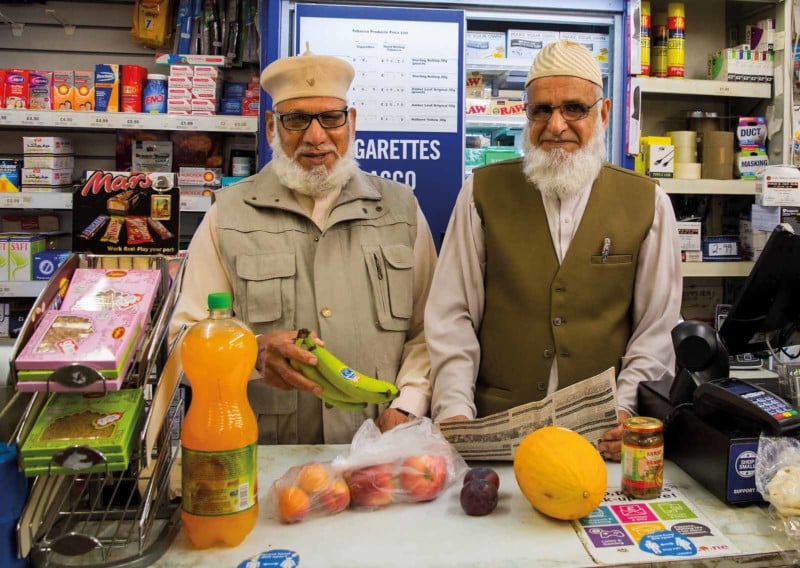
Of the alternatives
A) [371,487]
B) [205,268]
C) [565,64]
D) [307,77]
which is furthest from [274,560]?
[565,64]

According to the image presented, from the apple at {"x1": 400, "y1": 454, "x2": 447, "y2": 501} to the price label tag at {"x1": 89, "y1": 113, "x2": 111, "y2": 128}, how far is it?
9.07 feet

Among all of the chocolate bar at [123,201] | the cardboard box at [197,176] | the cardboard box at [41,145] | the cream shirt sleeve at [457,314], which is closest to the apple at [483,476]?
the cream shirt sleeve at [457,314]

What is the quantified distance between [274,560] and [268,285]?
106cm

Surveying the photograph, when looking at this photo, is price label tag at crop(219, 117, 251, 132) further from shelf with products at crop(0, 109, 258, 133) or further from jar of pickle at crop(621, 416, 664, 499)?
jar of pickle at crop(621, 416, 664, 499)

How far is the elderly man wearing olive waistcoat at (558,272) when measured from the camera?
197 cm

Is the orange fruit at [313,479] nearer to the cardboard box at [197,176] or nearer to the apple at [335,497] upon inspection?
the apple at [335,497]

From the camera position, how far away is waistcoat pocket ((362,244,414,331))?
2092 millimetres

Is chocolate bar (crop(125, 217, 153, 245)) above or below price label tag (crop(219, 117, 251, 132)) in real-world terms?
below

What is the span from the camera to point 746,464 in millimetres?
1289

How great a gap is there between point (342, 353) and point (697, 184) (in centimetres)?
235

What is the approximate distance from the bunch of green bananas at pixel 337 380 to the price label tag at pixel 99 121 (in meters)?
2.45

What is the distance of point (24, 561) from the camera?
1.10m

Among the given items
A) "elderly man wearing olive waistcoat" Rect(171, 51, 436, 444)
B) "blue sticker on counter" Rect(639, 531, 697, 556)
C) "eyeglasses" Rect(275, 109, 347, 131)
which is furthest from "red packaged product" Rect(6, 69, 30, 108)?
"blue sticker on counter" Rect(639, 531, 697, 556)

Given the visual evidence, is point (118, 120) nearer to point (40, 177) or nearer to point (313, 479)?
point (40, 177)
